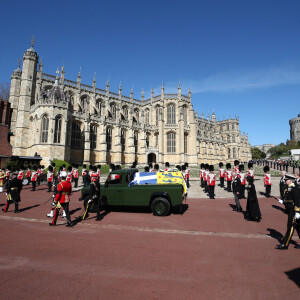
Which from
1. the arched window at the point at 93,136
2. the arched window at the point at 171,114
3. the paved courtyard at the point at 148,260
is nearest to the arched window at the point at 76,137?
the arched window at the point at 93,136

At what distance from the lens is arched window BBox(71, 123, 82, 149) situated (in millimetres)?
33188

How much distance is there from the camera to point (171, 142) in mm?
43719

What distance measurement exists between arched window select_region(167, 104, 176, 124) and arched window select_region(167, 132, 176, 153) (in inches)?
112

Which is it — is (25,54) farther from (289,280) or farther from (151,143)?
(289,280)

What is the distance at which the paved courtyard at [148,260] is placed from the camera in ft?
11.2

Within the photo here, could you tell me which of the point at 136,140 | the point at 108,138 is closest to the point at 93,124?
the point at 108,138

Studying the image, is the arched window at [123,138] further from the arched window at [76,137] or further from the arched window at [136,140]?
the arched window at [76,137]

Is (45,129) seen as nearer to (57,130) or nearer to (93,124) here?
(57,130)

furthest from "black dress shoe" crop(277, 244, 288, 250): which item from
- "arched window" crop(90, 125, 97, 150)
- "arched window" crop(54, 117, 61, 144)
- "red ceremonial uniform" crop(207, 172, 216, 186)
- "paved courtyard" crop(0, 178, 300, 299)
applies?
"arched window" crop(90, 125, 97, 150)

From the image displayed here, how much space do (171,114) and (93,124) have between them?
59.4ft

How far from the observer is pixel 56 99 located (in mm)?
29406

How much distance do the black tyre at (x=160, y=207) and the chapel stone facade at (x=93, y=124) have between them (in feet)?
77.4

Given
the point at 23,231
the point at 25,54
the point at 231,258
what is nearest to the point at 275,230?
the point at 231,258

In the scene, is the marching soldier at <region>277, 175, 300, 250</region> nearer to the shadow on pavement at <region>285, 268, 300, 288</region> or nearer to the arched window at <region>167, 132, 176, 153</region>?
the shadow on pavement at <region>285, 268, 300, 288</region>
